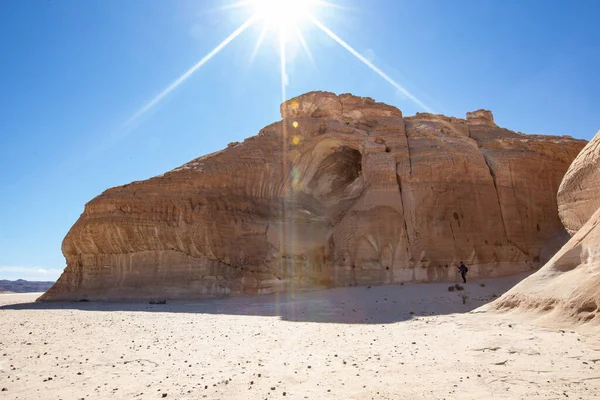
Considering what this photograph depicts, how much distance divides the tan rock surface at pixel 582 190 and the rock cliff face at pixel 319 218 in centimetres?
1133

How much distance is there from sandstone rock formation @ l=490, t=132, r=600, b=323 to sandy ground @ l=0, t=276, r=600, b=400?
0.56 meters

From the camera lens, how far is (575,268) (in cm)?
856

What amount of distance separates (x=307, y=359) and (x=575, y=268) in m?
5.77

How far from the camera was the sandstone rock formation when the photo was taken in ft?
24.9

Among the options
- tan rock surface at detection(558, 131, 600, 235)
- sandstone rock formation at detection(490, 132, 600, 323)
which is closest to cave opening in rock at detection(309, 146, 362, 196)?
tan rock surface at detection(558, 131, 600, 235)

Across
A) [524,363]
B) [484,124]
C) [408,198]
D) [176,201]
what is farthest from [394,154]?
[524,363]

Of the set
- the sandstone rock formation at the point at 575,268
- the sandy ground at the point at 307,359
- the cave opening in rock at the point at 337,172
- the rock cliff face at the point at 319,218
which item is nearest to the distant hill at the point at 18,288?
the rock cliff face at the point at 319,218

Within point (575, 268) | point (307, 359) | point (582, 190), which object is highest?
point (582, 190)

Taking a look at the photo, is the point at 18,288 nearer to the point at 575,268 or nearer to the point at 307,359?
the point at 307,359

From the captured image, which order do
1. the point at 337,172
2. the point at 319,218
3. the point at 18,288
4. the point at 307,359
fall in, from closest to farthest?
1. the point at 307,359
2. the point at 319,218
3. the point at 337,172
4. the point at 18,288

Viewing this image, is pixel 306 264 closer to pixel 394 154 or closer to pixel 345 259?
pixel 345 259

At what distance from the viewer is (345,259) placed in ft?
74.8

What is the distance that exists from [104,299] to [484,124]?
25.8 meters

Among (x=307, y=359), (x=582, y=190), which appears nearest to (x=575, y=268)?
(x=582, y=190)
